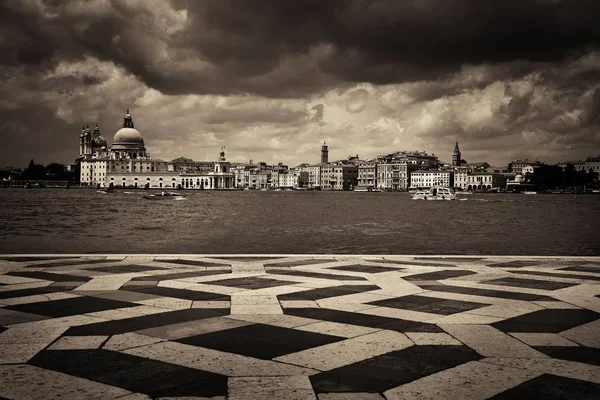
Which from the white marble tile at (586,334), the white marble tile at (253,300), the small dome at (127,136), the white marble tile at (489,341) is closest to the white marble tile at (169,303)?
the white marble tile at (253,300)

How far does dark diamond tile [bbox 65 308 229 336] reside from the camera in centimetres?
472

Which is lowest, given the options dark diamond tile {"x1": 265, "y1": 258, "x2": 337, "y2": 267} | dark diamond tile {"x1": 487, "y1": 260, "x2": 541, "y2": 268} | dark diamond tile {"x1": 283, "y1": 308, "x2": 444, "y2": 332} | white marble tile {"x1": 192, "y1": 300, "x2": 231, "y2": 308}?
dark diamond tile {"x1": 487, "y1": 260, "x2": 541, "y2": 268}

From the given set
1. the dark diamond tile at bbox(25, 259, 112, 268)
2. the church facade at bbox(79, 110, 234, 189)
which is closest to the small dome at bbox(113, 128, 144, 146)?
the church facade at bbox(79, 110, 234, 189)

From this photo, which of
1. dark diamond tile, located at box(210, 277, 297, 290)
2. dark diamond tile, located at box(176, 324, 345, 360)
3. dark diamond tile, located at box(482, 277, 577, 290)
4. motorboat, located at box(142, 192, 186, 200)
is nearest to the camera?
dark diamond tile, located at box(176, 324, 345, 360)

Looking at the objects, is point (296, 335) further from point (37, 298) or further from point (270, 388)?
point (37, 298)

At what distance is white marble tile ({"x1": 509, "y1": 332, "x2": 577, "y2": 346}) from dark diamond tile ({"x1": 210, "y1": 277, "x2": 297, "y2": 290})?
317 cm

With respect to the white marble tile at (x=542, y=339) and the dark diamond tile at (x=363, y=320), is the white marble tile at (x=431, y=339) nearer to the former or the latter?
the dark diamond tile at (x=363, y=320)

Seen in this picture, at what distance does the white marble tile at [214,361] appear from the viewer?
3.75 metres

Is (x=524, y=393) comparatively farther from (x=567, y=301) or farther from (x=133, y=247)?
(x=133, y=247)

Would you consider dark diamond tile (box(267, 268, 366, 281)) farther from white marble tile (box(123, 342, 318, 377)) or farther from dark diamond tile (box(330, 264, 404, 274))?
white marble tile (box(123, 342, 318, 377))

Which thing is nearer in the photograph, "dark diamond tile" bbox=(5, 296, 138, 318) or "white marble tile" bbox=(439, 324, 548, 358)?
"white marble tile" bbox=(439, 324, 548, 358)

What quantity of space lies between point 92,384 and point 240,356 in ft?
3.32

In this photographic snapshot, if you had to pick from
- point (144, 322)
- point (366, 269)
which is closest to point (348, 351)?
point (144, 322)

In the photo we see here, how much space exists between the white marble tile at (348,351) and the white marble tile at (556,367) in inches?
28.0
